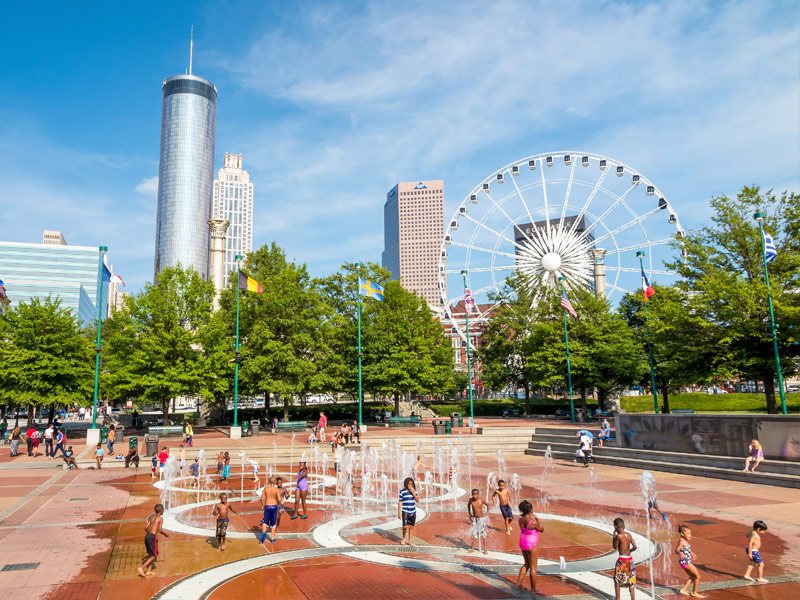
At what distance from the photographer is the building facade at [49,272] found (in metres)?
146

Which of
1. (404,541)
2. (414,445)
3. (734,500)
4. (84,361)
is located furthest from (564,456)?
(84,361)

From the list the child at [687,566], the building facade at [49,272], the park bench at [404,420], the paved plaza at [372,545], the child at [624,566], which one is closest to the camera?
the child at [624,566]

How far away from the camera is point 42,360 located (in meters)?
38.3

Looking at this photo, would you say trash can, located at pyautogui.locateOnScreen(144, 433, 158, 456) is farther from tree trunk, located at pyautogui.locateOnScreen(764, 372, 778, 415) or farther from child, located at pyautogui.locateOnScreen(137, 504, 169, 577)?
tree trunk, located at pyautogui.locateOnScreen(764, 372, 778, 415)

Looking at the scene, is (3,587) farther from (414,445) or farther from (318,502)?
(414,445)

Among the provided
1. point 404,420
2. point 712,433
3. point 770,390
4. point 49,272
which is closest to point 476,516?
point 712,433

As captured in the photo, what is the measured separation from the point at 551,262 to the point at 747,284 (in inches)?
1178

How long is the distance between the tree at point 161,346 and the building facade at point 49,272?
385 ft

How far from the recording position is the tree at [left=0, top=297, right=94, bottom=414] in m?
37.8

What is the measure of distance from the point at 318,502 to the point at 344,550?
6.11 metres

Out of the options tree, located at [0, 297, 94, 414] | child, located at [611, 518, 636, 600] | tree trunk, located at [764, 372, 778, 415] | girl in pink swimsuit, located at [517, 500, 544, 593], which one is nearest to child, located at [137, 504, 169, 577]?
girl in pink swimsuit, located at [517, 500, 544, 593]

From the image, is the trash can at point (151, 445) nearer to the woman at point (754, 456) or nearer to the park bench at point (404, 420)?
the park bench at point (404, 420)

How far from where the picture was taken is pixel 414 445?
32000 mm

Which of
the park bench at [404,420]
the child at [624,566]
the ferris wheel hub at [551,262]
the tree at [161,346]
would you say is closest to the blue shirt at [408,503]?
the child at [624,566]
